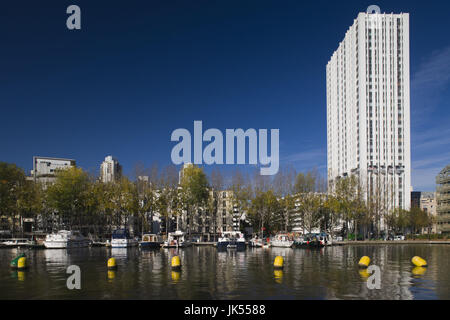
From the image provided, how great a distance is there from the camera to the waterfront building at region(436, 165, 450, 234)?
138125mm

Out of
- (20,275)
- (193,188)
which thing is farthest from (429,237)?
(20,275)

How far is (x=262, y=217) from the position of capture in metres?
113

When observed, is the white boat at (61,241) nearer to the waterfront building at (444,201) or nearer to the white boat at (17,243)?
the white boat at (17,243)

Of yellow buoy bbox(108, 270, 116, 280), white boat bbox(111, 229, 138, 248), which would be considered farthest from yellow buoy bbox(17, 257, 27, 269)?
white boat bbox(111, 229, 138, 248)

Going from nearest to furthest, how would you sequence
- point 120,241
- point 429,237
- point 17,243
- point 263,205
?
point 120,241 → point 17,243 → point 263,205 → point 429,237

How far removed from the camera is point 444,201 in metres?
141

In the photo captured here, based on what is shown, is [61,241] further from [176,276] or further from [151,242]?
[176,276]

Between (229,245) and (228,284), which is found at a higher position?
(228,284)

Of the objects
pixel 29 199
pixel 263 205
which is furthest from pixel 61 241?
pixel 263 205

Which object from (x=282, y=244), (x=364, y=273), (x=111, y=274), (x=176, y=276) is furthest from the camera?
(x=282, y=244)

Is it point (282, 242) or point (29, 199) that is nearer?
point (282, 242)

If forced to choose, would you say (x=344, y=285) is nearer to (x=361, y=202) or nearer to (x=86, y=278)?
(x=86, y=278)

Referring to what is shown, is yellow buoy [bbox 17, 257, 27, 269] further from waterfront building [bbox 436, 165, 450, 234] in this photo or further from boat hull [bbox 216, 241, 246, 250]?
waterfront building [bbox 436, 165, 450, 234]

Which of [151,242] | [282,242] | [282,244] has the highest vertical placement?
[151,242]
